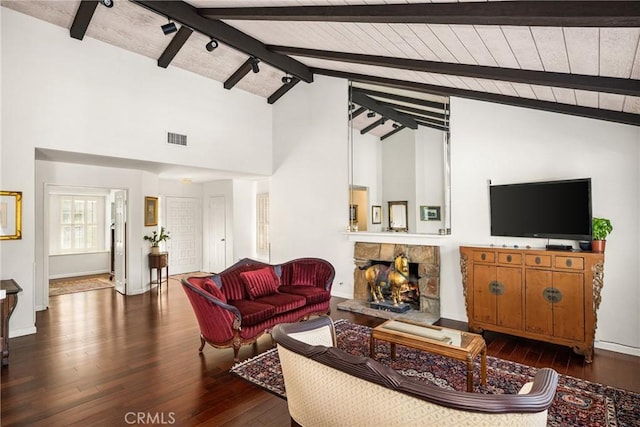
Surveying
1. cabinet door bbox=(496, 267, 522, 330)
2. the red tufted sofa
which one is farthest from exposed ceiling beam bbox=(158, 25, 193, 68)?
cabinet door bbox=(496, 267, 522, 330)

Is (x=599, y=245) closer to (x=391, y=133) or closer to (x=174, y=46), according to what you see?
(x=391, y=133)

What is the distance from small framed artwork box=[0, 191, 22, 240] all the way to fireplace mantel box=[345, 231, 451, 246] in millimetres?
4813

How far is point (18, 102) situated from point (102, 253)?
5599mm

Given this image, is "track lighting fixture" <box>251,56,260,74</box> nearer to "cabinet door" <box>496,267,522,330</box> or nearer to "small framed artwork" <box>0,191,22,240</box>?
"small framed artwork" <box>0,191,22,240</box>

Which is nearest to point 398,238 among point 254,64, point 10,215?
point 254,64

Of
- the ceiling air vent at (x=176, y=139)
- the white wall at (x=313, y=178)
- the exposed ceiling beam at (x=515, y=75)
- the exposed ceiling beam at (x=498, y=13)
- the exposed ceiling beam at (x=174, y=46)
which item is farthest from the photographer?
the white wall at (x=313, y=178)

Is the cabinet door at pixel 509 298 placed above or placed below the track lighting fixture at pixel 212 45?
below

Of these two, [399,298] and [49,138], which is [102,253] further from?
[399,298]

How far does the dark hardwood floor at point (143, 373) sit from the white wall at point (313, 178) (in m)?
1.91

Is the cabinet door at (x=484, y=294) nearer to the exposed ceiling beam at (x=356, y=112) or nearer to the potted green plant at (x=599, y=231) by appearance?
the potted green plant at (x=599, y=231)

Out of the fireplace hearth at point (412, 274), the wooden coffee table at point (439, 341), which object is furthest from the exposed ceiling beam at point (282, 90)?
the wooden coffee table at point (439, 341)

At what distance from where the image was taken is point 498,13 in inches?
81.6

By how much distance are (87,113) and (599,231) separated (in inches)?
264

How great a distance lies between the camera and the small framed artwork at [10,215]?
14.0ft
